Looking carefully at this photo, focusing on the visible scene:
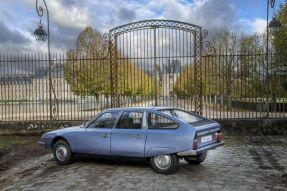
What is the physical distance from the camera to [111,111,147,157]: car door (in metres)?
9.40

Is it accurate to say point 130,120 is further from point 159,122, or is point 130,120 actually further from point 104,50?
point 104,50

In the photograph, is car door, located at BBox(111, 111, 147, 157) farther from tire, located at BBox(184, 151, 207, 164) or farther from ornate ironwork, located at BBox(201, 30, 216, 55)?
ornate ironwork, located at BBox(201, 30, 216, 55)

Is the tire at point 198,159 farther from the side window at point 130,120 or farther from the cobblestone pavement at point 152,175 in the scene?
the side window at point 130,120

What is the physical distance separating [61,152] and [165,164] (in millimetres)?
3003

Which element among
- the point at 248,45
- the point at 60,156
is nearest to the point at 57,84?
the point at 60,156

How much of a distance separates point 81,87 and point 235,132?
12.5 meters

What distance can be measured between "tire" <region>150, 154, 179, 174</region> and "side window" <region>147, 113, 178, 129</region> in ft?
2.17

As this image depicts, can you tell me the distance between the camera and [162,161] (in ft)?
30.0

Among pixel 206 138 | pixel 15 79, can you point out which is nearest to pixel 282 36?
pixel 15 79

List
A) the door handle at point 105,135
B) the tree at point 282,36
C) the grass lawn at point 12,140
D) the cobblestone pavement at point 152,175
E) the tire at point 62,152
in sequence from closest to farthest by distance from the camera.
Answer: the cobblestone pavement at point 152,175 → the door handle at point 105,135 → the tire at point 62,152 → the grass lawn at point 12,140 → the tree at point 282,36

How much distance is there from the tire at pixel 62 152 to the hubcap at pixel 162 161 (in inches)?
98.6

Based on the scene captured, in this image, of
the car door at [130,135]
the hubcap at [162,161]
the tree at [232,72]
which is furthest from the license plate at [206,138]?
the tree at [232,72]

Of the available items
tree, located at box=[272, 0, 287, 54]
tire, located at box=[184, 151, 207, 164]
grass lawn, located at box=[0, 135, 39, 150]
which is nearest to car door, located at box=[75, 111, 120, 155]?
tire, located at box=[184, 151, 207, 164]

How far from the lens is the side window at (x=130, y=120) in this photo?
31.8ft
